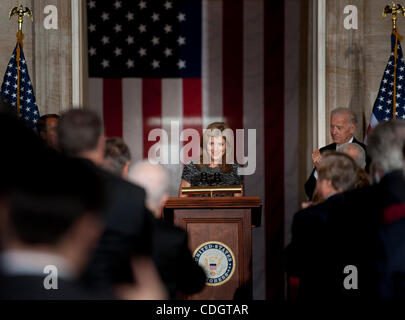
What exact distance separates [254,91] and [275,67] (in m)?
0.43

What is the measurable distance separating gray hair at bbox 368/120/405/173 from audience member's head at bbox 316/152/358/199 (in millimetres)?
256

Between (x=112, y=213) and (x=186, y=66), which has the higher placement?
(x=186, y=66)

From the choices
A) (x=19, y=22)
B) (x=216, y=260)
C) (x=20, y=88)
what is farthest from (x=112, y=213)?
(x=19, y=22)

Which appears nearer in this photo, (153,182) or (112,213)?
(112,213)

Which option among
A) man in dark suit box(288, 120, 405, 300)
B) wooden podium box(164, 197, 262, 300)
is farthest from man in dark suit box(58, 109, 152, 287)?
wooden podium box(164, 197, 262, 300)

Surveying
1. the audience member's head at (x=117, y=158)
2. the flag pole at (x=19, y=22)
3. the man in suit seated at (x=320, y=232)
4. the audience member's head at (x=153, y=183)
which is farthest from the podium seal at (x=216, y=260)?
the flag pole at (x=19, y=22)

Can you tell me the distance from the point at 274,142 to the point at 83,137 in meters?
5.87

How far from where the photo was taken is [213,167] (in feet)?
18.9

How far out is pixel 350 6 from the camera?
6.95m

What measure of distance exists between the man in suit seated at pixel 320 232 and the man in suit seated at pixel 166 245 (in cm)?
55

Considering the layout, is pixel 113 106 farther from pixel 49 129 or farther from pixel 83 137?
pixel 83 137

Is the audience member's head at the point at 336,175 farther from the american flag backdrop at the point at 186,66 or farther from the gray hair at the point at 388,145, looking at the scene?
the american flag backdrop at the point at 186,66

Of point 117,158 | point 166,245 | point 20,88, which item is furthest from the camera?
point 20,88

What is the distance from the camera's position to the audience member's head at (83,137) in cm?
287
